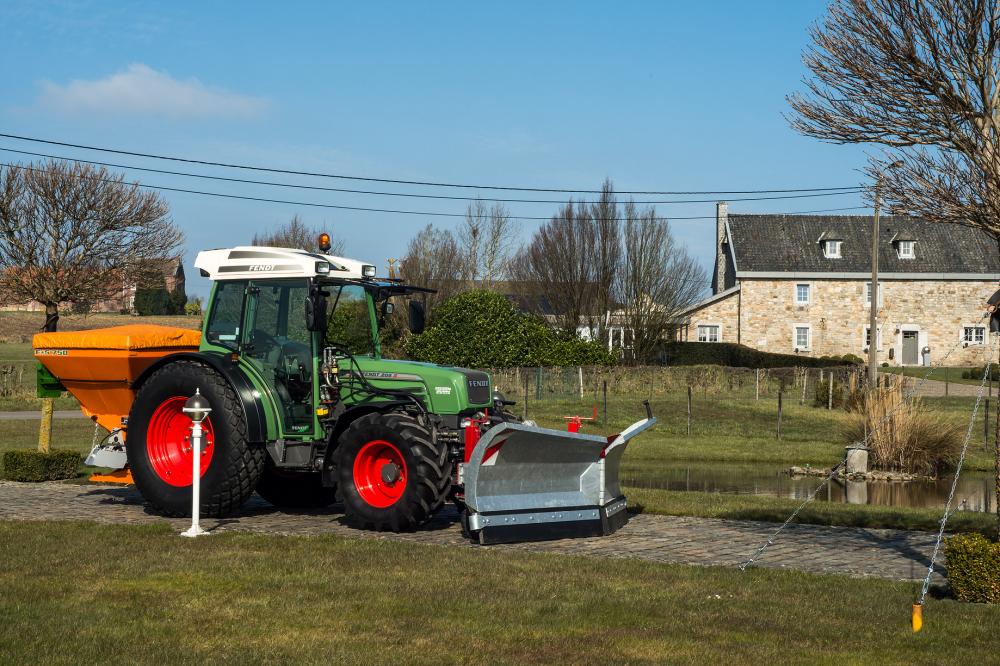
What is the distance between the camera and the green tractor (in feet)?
34.2

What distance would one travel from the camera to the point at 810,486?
19281 mm

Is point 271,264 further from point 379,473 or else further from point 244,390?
point 379,473

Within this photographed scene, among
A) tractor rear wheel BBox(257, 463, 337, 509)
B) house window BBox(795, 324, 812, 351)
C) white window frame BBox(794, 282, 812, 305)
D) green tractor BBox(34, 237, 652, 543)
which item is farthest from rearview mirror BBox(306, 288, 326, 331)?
white window frame BBox(794, 282, 812, 305)

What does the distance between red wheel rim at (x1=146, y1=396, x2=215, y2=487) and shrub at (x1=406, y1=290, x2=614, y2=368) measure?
24.0 metres

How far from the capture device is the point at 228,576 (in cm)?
850

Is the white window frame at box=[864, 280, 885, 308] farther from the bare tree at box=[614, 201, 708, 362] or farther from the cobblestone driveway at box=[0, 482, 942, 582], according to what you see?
the cobblestone driveway at box=[0, 482, 942, 582]

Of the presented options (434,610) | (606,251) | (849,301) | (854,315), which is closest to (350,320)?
(434,610)

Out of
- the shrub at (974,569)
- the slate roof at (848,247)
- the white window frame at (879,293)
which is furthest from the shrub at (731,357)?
the shrub at (974,569)

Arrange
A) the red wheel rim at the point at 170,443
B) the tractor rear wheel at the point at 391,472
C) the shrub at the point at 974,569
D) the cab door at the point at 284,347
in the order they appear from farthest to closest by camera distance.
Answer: the red wheel rim at the point at 170,443
the cab door at the point at 284,347
the tractor rear wheel at the point at 391,472
the shrub at the point at 974,569

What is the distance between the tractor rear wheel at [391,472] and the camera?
1030 centimetres

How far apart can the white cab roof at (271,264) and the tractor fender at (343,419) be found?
1.47 metres

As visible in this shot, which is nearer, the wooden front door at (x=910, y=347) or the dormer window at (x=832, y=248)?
the wooden front door at (x=910, y=347)

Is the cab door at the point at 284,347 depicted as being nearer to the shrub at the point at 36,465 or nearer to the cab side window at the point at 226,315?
the cab side window at the point at 226,315

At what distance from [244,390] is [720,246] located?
5344 centimetres
